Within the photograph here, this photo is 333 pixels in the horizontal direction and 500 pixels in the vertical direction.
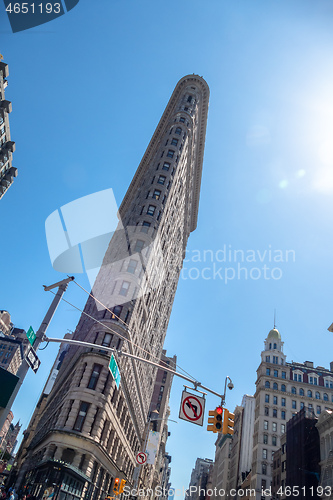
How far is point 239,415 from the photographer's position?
10662cm

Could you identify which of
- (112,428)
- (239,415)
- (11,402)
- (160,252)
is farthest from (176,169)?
(239,415)

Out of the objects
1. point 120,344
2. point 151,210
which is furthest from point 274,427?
point 151,210

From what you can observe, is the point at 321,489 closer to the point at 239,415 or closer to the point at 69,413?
the point at 69,413

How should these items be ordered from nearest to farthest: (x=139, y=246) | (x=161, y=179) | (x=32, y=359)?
1. (x=32, y=359)
2. (x=139, y=246)
3. (x=161, y=179)

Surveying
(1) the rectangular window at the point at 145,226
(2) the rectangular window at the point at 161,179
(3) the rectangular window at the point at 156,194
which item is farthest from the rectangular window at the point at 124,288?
(2) the rectangular window at the point at 161,179

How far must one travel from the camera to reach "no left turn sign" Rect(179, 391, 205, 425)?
1636 cm

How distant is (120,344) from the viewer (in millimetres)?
40812

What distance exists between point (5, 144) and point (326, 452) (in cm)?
8073

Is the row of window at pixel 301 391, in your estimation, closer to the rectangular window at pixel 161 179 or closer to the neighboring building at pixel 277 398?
the neighboring building at pixel 277 398

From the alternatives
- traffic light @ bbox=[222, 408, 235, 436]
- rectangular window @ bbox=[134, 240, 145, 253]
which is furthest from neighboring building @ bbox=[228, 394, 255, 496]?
traffic light @ bbox=[222, 408, 235, 436]

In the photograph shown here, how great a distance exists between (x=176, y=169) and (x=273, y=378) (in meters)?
55.0

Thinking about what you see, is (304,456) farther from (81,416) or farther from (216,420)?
(216,420)

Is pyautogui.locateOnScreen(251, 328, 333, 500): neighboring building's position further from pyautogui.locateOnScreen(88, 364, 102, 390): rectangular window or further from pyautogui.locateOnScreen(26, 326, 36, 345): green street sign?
pyautogui.locateOnScreen(26, 326, 36, 345): green street sign

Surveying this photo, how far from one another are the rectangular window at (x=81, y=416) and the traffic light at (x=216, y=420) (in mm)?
22294
